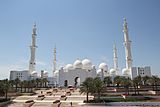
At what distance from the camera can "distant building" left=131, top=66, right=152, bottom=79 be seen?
6575 centimetres

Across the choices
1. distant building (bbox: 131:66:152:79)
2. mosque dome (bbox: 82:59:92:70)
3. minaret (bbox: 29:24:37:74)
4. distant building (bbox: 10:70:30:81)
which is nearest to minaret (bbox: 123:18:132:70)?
distant building (bbox: 131:66:152:79)

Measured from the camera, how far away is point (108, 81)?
59.4 metres

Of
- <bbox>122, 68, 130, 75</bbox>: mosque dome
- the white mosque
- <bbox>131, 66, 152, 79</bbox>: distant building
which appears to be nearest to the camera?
<bbox>131, 66, 152, 79</bbox>: distant building

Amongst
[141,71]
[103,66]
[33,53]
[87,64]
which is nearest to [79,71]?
[87,64]

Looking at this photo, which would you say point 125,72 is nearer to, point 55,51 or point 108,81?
point 108,81

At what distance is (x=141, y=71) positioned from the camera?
6688cm

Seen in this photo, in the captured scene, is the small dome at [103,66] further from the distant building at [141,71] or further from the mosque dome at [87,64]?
the distant building at [141,71]

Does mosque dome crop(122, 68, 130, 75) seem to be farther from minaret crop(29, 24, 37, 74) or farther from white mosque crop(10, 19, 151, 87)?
minaret crop(29, 24, 37, 74)

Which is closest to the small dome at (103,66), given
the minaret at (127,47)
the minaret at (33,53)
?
the minaret at (127,47)

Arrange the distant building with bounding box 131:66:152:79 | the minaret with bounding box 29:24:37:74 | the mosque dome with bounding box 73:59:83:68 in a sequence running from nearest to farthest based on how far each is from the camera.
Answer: the distant building with bounding box 131:66:152:79 → the mosque dome with bounding box 73:59:83:68 → the minaret with bounding box 29:24:37:74

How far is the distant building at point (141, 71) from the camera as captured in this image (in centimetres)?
6575

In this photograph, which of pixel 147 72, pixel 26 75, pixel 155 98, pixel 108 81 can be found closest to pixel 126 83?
pixel 155 98

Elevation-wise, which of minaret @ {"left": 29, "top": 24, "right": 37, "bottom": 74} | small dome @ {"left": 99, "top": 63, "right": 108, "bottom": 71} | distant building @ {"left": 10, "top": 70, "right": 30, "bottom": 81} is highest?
minaret @ {"left": 29, "top": 24, "right": 37, "bottom": 74}

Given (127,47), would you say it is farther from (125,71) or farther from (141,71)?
(141,71)
